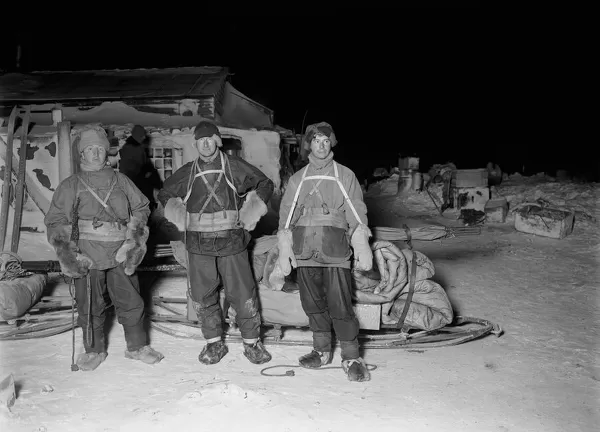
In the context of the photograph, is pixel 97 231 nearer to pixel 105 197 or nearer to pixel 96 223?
pixel 96 223

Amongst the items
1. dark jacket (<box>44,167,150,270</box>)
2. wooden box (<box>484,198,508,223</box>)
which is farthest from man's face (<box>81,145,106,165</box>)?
wooden box (<box>484,198,508,223</box>)

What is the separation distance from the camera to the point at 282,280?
15.7 ft

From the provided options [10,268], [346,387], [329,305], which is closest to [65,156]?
[10,268]

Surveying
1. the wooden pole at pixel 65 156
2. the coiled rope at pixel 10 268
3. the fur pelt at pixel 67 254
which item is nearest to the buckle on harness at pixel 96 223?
the fur pelt at pixel 67 254

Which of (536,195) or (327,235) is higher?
(536,195)

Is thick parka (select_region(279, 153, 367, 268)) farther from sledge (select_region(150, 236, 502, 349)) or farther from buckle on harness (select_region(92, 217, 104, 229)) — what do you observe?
buckle on harness (select_region(92, 217, 104, 229))

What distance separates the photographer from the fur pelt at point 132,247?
455cm

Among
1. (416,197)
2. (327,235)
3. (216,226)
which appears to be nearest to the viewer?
(327,235)

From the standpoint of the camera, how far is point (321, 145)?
4.41 meters

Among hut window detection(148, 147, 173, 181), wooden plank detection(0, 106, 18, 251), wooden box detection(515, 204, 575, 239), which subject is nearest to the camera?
wooden plank detection(0, 106, 18, 251)

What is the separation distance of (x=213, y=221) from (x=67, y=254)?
133 centimetres

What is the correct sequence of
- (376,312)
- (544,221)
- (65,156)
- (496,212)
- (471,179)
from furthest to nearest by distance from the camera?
(471,179)
(496,212)
(544,221)
(65,156)
(376,312)

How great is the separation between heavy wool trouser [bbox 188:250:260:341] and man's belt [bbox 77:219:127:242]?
738 millimetres

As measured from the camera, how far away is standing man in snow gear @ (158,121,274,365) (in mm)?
4637
